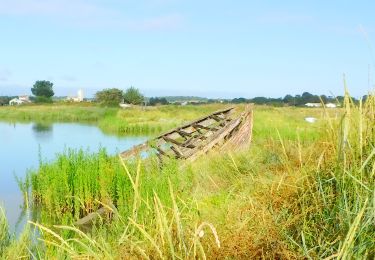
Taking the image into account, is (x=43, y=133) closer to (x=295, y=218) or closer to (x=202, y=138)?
(x=202, y=138)

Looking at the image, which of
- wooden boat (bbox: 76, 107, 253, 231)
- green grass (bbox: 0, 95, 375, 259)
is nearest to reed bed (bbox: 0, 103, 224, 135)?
wooden boat (bbox: 76, 107, 253, 231)

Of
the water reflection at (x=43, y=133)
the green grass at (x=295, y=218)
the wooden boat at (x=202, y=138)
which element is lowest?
the water reflection at (x=43, y=133)

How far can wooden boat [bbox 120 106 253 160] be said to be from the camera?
10398 millimetres

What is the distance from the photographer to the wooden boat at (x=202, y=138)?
10.4 m

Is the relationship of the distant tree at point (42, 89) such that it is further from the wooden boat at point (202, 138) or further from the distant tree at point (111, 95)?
the wooden boat at point (202, 138)

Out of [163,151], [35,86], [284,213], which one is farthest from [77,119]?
[35,86]

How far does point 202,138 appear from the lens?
40.4 feet

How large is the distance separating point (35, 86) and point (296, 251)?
107167mm

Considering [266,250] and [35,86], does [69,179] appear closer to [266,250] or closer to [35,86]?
[266,250]

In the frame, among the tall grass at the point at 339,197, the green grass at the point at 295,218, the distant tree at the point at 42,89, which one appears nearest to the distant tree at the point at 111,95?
the distant tree at the point at 42,89

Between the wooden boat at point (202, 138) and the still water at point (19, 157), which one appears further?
the wooden boat at point (202, 138)

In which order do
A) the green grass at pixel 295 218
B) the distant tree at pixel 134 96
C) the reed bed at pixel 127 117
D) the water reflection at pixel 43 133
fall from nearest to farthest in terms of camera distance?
the green grass at pixel 295 218 → the water reflection at pixel 43 133 → the reed bed at pixel 127 117 → the distant tree at pixel 134 96

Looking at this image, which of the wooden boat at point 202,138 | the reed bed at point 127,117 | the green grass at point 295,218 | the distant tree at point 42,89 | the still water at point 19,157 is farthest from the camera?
the distant tree at point 42,89

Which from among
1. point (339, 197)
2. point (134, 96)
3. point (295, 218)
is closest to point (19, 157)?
point (295, 218)
